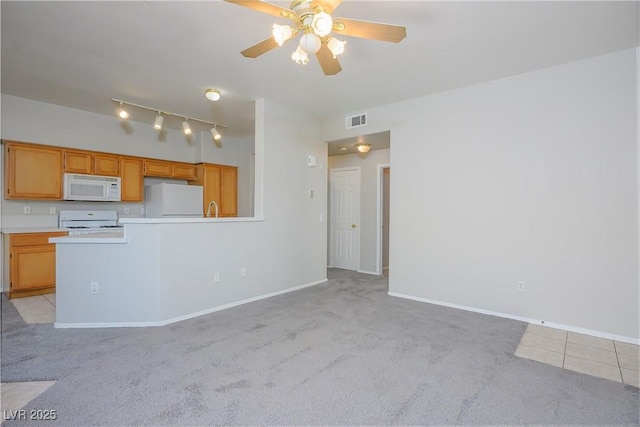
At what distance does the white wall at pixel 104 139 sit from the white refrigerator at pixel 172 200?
1.02ft

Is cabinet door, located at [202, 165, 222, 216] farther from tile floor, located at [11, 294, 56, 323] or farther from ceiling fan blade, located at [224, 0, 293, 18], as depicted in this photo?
ceiling fan blade, located at [224, 0, 293, 18]

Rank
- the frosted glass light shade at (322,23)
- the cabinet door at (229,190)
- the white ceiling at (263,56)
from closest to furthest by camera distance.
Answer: the frosted glass light shade at (322,23)
the white ceiling at (263,56)
the cabinet door at (229,190)

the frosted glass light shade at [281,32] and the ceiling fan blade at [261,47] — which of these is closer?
the frosted glass light shade at [281,32]

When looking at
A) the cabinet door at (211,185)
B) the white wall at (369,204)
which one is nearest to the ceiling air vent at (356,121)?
the white wall at (369,204)

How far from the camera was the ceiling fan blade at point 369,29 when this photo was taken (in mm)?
1933

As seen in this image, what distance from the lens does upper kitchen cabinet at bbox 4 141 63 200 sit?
4.16 m

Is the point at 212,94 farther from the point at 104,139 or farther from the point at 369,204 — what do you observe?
the point at 369,204

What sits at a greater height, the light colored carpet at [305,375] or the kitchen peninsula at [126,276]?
the kitchen peninsula at [126,276]

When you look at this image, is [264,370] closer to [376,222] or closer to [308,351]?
[308,351]

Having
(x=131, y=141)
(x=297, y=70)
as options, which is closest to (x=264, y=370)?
(x=297, y=70)

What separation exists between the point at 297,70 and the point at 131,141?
347cm

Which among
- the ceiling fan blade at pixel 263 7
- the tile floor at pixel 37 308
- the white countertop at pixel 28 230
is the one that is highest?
the ceiling fan blade at pixel 263 7

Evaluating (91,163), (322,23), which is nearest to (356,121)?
(322,23)

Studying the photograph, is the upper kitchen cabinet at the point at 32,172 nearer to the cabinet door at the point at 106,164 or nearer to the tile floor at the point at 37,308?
the cabinet door at the point at 106,164
